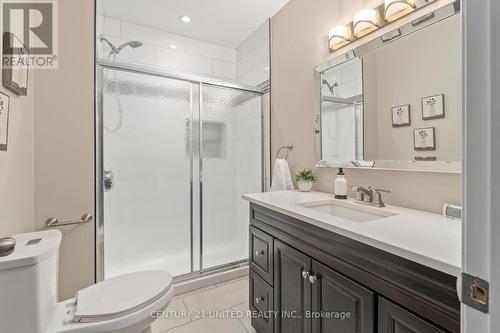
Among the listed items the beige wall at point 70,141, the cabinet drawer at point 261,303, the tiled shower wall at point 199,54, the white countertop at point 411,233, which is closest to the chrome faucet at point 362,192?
the white countertop at point 411,233

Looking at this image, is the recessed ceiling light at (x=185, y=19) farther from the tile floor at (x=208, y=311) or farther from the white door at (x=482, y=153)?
the tile floor at (x=208, y=311)

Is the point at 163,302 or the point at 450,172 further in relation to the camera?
the point at 163,302

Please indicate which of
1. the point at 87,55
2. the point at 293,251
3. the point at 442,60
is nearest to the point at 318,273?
the point at 293,251

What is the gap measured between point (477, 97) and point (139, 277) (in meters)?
1.48

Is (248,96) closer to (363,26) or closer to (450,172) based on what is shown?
(363,26)

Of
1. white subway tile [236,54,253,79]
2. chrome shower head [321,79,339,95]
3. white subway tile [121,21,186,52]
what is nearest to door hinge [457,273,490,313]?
chrome shower head [321,79,339,95]

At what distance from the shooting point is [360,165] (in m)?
1.38

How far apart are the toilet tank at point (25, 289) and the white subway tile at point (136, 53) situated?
192cm

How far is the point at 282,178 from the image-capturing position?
6.04 feet

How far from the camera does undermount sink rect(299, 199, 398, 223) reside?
116cm

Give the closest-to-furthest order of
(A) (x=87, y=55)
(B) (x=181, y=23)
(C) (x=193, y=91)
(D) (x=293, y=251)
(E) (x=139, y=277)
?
(D) (x=293, y=251) → (E) (x=139, y=277) → (A) (x=87, y=55) → (C) (x=193, y=91) → (B) (x=181, y=23)

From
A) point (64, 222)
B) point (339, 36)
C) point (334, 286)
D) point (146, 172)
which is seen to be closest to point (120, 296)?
point (64, 222)

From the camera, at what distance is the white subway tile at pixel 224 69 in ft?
9.14

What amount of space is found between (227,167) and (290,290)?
4.79 ft
